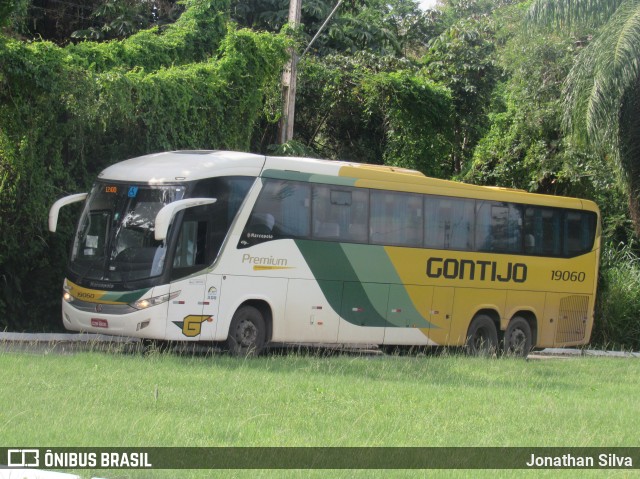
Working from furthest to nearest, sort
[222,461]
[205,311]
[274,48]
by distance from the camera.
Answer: [274,48] < [205,311] < [222,461]

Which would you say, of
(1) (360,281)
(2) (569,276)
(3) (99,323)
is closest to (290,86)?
(1) (360,281)

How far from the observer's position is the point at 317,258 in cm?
1731

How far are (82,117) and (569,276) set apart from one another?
10.7 metres

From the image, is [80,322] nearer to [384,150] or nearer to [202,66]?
[202,66]

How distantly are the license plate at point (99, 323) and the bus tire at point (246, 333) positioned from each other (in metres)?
1.97

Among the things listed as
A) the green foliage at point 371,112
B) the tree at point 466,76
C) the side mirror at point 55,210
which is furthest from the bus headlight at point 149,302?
the tree at point 466,76

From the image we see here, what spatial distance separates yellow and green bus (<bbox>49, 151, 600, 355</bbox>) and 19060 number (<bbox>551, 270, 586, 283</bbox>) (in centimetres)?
4

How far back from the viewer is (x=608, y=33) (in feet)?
70.9

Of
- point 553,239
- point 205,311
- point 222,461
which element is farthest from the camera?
point 553,239

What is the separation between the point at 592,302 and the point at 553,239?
1954 millimetres

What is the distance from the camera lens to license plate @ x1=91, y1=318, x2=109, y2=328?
15.5 m

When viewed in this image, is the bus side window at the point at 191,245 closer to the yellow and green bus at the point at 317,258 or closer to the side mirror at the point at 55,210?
the yellow and green bus at the point at 317,258

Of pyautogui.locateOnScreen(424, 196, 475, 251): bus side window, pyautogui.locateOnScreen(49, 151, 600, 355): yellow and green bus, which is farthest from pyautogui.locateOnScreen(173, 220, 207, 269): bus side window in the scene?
pyautogui.locateOnScreen(424, 196, 475, 251): bus side window

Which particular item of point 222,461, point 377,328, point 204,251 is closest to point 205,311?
point 204,251
